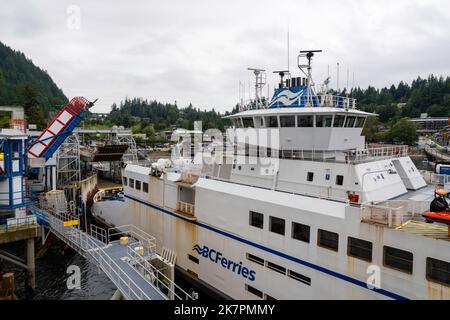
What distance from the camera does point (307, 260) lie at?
10695mm

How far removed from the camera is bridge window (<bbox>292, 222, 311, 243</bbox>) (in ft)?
35.6

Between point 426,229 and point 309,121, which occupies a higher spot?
point 309,121

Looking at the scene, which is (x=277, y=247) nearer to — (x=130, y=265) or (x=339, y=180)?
(x=339, y=180)

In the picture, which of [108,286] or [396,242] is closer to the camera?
[396,242]

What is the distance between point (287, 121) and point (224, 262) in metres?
7.04

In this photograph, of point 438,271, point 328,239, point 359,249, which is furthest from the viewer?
point 328,239

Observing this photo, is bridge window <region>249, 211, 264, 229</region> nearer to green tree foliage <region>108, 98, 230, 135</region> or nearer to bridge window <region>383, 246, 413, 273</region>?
bridge window <region>383, 246, 413, 273</region>

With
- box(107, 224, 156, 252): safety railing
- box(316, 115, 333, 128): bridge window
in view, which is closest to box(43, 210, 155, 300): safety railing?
box(107, 224, 156, 252): safety railing

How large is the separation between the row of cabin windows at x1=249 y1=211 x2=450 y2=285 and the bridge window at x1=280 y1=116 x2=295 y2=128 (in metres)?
4.57

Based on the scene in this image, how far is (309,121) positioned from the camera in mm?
13680

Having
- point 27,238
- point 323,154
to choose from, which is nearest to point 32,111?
point 27,238

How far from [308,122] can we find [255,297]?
25.7ft
